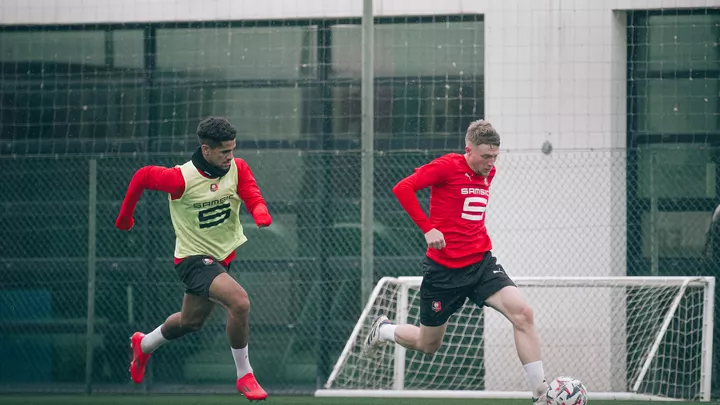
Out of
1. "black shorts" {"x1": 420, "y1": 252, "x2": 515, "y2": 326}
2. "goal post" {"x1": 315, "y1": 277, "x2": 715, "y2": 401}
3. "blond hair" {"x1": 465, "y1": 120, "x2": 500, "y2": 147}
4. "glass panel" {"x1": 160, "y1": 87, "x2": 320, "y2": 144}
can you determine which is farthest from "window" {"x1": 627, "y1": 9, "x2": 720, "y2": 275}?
"blond hair" {"x1": 465, "y1": 120, "x2": 500, "y2": 147}

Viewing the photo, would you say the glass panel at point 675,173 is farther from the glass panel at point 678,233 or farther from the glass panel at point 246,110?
the glass panel at point 246,110

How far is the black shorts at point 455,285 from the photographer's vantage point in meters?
6.86

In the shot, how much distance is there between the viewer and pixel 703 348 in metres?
8.99

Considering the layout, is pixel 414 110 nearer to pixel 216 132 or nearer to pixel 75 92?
pixel 75 92

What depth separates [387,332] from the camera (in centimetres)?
773

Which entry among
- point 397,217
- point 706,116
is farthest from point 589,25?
point 397,217

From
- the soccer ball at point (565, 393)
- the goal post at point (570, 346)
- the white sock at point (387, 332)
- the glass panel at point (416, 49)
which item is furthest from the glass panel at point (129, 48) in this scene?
the soccer ball at point (565, 393)

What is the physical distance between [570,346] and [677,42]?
283 centimetres

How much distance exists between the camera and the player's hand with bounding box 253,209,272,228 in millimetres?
6758

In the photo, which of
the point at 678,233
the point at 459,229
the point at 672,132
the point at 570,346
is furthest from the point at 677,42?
the point at 459,229

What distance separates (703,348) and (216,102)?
482cm

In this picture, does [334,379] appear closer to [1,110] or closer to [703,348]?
[703,348]

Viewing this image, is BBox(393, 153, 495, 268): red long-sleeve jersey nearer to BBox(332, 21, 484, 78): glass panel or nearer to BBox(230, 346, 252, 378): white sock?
BBox(230, 346, 252, 378): white sock

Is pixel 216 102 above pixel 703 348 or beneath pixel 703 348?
above
